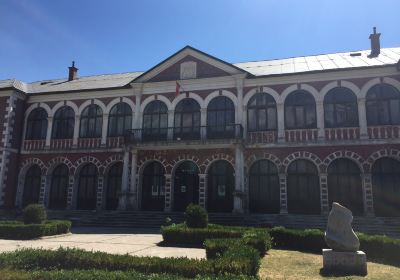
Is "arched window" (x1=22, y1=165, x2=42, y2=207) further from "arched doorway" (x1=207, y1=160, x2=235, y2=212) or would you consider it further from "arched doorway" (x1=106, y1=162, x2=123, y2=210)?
"arched doorway" (x1=207, y1=160, x2=235, y2=212)

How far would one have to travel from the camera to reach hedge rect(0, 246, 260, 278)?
767cm

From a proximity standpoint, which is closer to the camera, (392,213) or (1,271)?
(1,271)

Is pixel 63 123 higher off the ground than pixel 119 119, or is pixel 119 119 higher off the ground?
pixel 119 119

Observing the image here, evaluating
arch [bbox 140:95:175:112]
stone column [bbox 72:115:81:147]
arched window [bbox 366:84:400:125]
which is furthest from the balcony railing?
arched window [bbox 366:84:400:125]

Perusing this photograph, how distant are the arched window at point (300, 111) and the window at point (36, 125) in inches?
735

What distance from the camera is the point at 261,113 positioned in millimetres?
23922

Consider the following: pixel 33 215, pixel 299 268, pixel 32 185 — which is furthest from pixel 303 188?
pixel 32 185

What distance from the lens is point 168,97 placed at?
2597cm

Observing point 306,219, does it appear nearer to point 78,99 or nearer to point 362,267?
point 362,267

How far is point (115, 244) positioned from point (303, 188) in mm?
12684

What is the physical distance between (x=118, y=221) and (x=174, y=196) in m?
4.25

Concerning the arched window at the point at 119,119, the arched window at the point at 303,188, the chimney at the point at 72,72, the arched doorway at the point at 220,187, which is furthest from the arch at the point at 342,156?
the chimney at the point at 72,72

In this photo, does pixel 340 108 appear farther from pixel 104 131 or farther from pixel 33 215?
pixel 33 215

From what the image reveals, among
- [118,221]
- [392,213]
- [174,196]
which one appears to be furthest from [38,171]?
[392,213]
